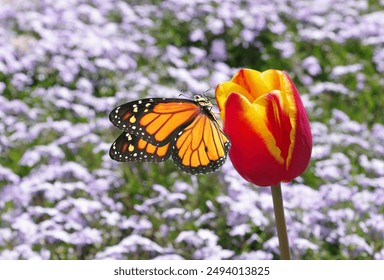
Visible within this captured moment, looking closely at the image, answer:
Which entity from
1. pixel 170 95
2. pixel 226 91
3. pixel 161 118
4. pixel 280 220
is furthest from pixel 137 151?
pixel 170 95

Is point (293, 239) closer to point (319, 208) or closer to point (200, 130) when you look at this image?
point (319, 208)

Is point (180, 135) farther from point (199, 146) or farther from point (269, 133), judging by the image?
point (269, 133)

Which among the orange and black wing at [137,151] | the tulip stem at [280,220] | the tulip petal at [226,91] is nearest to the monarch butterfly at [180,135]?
the orange and black wing at [137,151]

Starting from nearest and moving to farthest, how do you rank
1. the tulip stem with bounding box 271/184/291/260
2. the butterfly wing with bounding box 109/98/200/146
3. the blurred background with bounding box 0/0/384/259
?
the tulip stem with bounding box 271/184/291/260
the butterfly wing with bounding box 109/98/200/146
the blurred background with bounding box 0/0/384/259

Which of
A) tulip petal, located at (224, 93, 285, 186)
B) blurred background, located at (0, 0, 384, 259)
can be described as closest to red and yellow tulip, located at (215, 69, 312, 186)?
tulip petal, located at (224, 93, 285, 186)

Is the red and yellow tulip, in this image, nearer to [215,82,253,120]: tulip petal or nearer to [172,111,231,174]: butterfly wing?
[215,82,253,120]: tulip petal

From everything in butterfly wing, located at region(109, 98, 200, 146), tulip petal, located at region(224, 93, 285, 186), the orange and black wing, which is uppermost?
tulip petal, located at region(224, 93, 285, 186)

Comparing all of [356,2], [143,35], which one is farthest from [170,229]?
[356,2]
